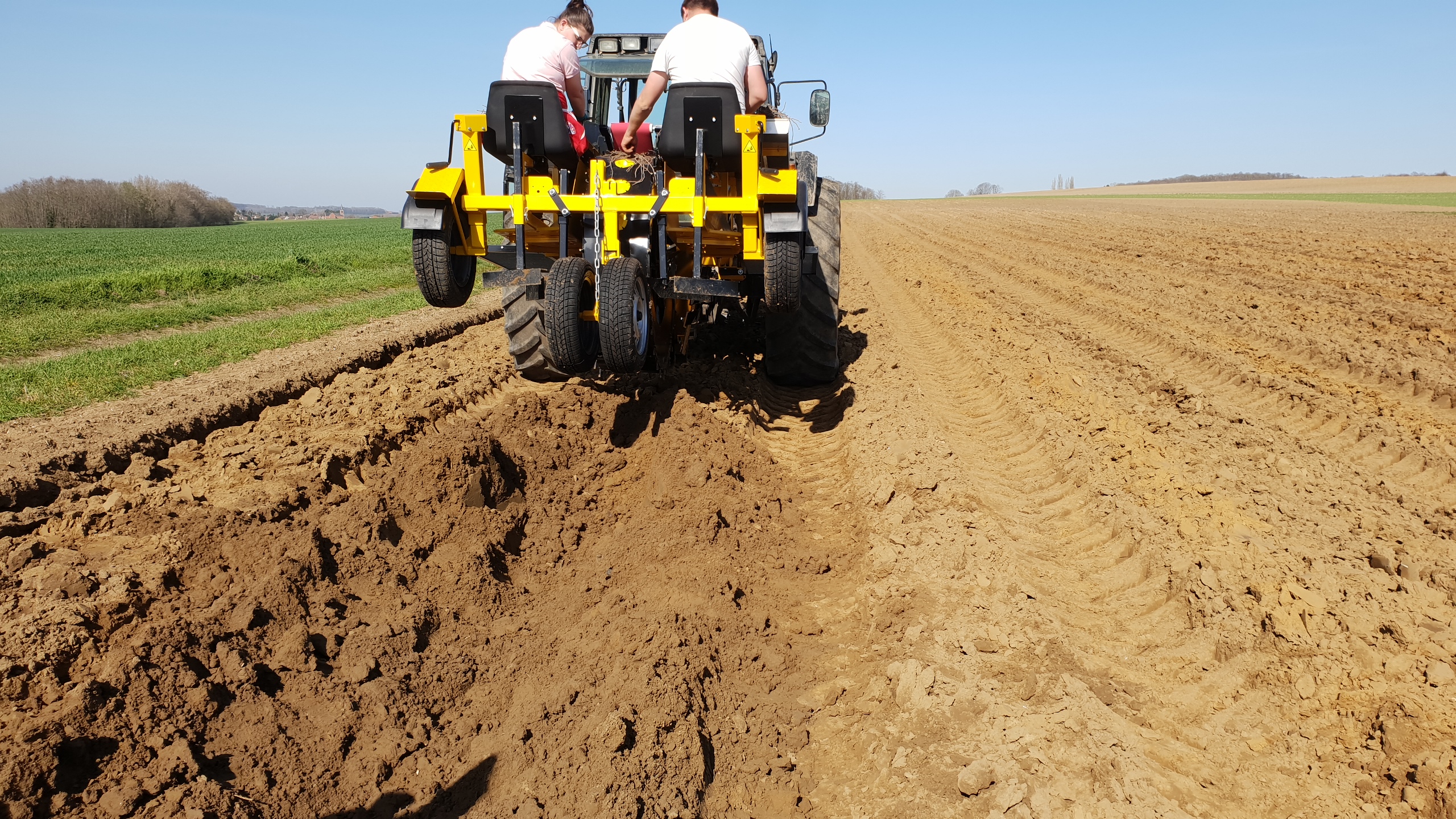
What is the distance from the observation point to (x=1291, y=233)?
1794 cm

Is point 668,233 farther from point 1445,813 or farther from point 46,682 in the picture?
point 1445,813

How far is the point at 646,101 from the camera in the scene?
484 cm

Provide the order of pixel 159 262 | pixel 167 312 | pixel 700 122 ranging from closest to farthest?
pixel 700 122 < pixel 167 312 < pixel 159 262

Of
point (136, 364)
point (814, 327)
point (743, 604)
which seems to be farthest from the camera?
point (136, 364)

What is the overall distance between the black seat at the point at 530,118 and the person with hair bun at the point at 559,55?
0.08m

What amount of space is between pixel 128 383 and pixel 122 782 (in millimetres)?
4968

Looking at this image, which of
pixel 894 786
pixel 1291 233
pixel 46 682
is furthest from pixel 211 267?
pixel 1291 233

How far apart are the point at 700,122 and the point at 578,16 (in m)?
1.14

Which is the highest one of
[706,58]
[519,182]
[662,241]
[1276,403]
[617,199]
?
[706,58]

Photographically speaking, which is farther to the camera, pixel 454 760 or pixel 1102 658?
pixel 1102 658

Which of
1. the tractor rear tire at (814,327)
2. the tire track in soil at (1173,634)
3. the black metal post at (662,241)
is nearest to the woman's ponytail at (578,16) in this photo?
the black metal post at (662,241)

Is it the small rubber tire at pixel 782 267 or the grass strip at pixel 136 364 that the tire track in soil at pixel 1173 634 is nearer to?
the small rubber tire at pixel 782 267

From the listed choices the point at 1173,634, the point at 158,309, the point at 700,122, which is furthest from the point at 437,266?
the point at 158,309

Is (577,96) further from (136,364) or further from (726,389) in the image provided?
(136,364)
